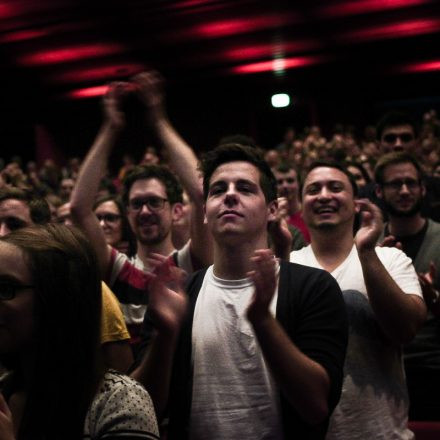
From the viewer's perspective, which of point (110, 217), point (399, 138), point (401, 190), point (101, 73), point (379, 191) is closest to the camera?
point (401, 190)

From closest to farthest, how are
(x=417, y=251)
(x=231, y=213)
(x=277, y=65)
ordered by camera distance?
1. (x=231, y=213)
2. (x=417, y=251)
3. (x=277, y=65)

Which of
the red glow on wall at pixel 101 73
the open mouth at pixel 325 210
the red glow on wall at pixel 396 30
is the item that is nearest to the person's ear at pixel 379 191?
the open mouth at pixel 325 210

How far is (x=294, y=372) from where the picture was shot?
1.55 m

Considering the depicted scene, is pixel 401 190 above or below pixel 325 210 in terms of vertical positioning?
above

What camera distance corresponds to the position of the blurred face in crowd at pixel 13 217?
2.69m

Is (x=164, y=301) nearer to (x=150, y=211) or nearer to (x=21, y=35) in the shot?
(x=150, y=211)

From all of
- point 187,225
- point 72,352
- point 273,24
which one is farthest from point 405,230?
point 273,24

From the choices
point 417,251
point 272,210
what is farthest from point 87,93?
point 272,210

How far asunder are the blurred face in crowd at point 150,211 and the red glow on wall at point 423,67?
30.3ft

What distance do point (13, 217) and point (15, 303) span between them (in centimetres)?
149

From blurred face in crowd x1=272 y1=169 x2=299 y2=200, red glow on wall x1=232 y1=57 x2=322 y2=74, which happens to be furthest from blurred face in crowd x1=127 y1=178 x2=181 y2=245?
red glow on wall x1=232 y1=57 x2=322 y2=74

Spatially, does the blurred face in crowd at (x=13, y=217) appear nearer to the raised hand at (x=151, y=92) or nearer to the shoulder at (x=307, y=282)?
the raised hand at (x=151, y=92)

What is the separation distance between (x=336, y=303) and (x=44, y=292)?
74cm

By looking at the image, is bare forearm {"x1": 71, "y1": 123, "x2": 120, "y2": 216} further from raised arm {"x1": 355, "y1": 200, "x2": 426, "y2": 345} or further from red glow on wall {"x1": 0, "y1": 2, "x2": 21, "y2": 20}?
red glow on wall {"x1": 0, "y1": 2, "x2": 21, "y2": 20}
